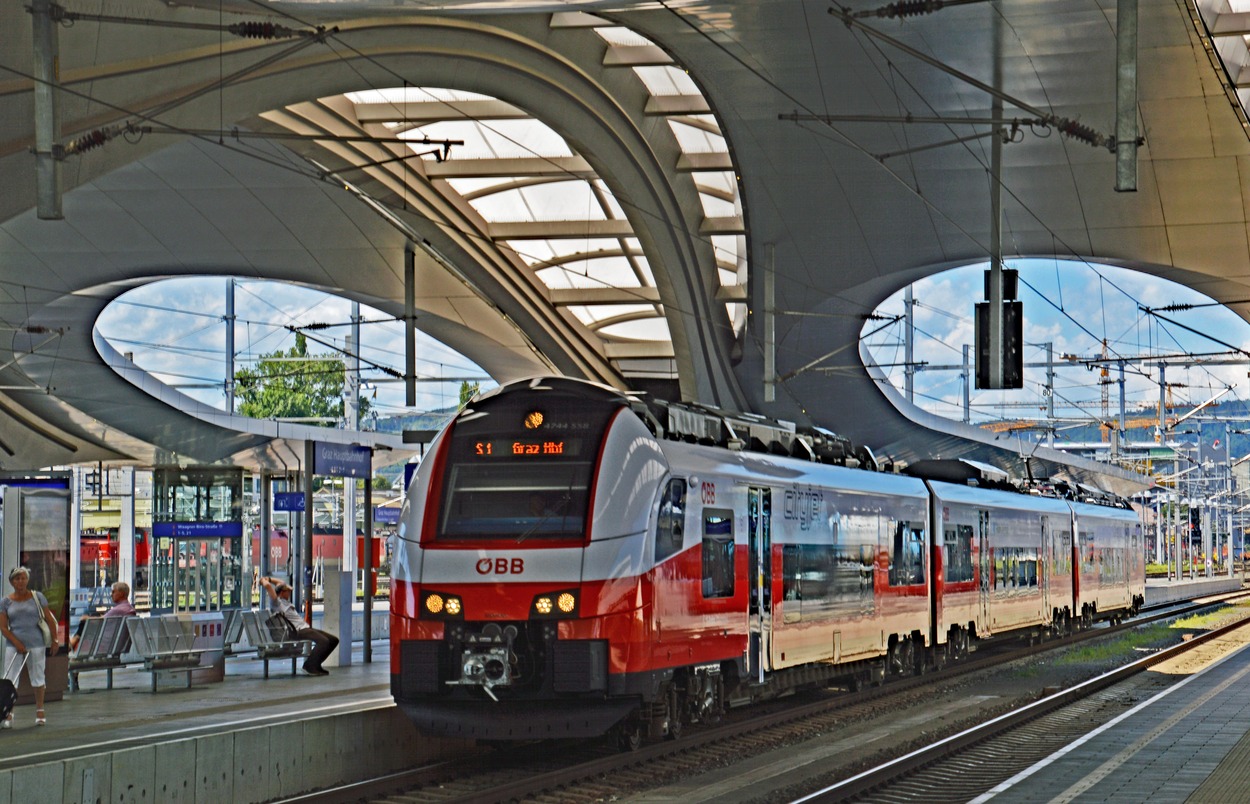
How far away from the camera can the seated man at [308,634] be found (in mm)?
20484

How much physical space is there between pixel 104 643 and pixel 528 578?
A: 8.15 meters

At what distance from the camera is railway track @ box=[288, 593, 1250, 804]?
1149 centimetres

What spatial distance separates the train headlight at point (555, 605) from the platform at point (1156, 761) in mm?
3736

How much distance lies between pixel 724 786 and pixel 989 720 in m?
5.36

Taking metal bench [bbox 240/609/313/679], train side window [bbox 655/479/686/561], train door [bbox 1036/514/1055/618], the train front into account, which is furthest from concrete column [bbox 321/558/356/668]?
train door [bbox 1036/514/1055/618]

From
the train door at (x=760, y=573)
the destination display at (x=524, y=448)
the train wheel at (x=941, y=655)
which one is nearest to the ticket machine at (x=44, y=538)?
→ the destination display at (x=524, y=448)

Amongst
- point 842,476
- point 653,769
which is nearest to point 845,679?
point 842,476

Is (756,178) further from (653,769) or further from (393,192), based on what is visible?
(653,769)

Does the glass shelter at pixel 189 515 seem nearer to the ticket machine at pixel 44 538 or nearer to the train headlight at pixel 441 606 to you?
the ticket machine at pixel 44 538

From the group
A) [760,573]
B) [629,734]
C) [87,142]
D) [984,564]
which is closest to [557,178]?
[984,564]

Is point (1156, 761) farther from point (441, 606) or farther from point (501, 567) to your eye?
point (441, 606)

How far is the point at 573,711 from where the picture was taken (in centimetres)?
1280

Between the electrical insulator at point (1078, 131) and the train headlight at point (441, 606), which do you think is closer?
the train headlight at point (441, 606)

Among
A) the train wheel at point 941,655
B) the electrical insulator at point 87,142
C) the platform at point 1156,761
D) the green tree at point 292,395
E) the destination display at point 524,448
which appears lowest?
the train wheel at point 941,655
